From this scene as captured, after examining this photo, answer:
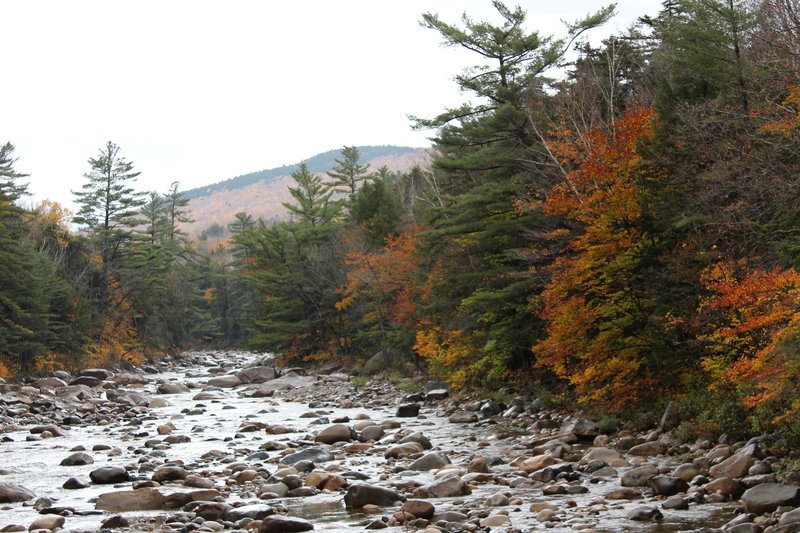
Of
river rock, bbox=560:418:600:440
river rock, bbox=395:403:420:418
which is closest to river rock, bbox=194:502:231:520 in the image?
river rock, bbox=560:418:600:440

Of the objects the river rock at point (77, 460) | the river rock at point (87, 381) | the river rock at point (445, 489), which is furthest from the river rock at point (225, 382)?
the river rock at point (445, 489)

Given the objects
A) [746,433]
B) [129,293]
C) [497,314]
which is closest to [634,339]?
[746,433]

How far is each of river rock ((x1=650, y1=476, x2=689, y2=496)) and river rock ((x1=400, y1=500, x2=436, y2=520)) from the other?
3.34 m

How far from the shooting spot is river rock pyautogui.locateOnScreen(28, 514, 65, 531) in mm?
9151

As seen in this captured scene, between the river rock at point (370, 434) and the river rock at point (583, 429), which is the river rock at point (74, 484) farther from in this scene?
the river rock at point (583, 429)

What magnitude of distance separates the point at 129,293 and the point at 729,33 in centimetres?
5114

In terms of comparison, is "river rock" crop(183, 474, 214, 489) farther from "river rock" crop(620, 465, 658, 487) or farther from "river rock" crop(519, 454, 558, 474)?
"river rock" crop(620, 465, 658, 487)

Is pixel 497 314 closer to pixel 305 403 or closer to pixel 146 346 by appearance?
pixel 305 403

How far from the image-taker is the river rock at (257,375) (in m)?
42.0

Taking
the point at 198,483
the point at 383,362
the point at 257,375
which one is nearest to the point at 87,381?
the point at 257,375

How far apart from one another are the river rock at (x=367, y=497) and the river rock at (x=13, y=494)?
17.3 ft

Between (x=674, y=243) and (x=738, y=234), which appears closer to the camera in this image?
(x=738, y=234)

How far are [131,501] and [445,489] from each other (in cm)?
488

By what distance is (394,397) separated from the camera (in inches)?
1150
